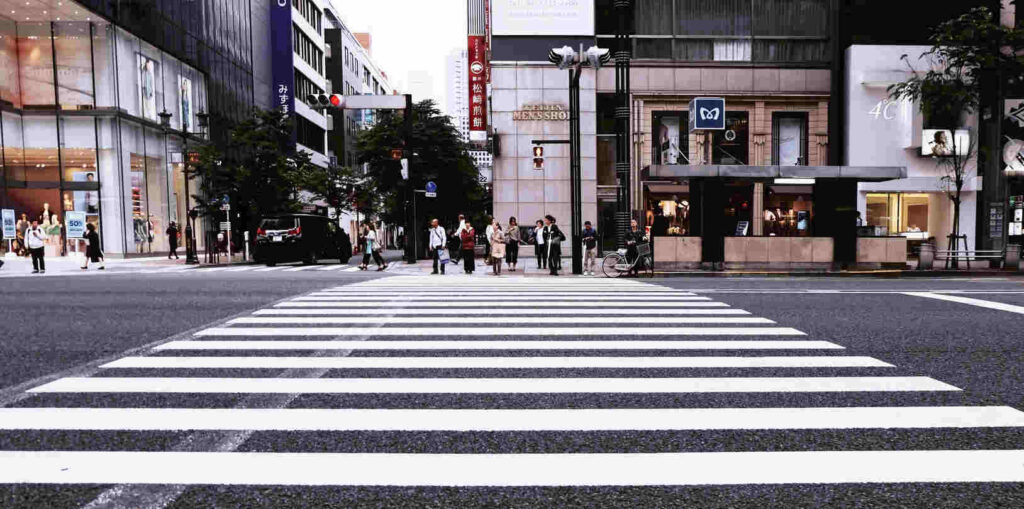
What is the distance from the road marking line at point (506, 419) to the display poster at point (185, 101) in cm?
3468

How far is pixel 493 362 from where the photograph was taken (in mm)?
5523

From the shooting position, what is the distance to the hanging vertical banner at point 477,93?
30.9m

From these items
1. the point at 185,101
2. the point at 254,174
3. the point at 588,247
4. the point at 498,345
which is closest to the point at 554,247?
the point at 588,247

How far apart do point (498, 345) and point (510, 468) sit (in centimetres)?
324

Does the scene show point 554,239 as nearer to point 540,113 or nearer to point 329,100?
point 329,100

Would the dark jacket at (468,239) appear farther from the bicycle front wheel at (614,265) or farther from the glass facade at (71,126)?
the glass facade at (71,126)

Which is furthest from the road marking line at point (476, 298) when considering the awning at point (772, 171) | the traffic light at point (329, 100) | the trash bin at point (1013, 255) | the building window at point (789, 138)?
the building window at point (789, 138)

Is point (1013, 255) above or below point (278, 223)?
below

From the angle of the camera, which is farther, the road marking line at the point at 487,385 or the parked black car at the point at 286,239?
the parked black car at the point at 286,239

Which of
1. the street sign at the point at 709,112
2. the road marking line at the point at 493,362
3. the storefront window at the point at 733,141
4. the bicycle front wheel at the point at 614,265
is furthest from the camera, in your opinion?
the storefront window at the point at 733,141

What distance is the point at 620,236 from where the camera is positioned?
18.0m

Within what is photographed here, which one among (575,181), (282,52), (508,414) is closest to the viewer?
(508,414)

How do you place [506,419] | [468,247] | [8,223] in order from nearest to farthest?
1. [506,419]
2. [468,247]
3. [8,223]

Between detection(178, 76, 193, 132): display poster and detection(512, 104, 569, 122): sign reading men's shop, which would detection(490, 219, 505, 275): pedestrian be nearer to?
detection(512, 104, 569, 122): sign reading men's shop
